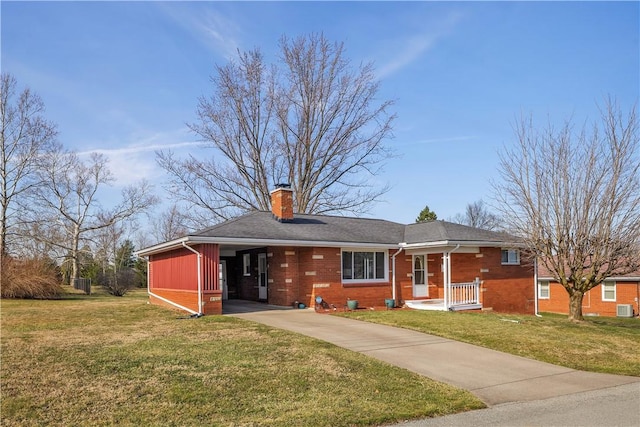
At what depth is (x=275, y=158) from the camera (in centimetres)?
3497

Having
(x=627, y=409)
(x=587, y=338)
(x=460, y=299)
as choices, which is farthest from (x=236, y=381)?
(x=460, y=299)

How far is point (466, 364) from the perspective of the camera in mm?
9508

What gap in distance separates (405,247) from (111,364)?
13759 mm

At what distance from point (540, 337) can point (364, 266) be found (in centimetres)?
858

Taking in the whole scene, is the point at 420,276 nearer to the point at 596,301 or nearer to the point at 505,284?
the point at 505,284

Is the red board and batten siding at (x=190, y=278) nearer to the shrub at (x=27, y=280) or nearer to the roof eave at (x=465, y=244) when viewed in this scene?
the shrub at (x=27, y=280)

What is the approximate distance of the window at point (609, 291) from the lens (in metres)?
31.6

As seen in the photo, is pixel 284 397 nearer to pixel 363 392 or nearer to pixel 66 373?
pixel 363 392

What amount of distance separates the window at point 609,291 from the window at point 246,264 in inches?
916

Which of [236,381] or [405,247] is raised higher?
[405,247]

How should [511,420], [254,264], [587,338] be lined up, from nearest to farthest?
[511,420], [587,338], [254,264]

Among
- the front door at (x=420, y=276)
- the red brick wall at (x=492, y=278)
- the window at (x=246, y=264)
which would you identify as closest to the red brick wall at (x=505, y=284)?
the red brick wall at (x=492, y=278)

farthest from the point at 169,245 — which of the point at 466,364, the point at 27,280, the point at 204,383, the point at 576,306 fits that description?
the point at 576,306

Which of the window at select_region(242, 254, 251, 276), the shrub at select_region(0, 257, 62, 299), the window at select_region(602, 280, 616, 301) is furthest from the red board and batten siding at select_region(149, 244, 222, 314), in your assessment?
the window at select_region(602, 280, 616, 301)
